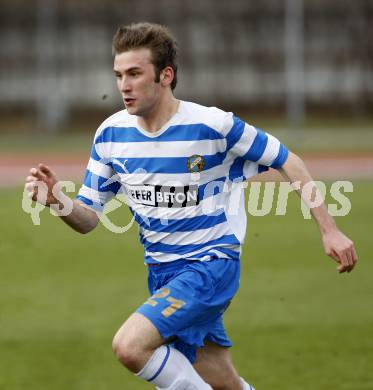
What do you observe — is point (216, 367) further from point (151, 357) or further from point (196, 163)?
point (196, 163)

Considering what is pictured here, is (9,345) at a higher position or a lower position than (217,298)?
lower

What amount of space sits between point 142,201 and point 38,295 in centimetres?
479

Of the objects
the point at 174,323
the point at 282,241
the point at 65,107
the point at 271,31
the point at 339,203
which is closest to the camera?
the point at 174,323

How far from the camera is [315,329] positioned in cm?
801

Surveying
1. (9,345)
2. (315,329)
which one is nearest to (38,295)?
(9,345)

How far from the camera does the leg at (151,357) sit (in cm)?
448

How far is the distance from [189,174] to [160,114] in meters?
0.35

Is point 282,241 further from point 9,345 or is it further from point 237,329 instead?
point 9,345

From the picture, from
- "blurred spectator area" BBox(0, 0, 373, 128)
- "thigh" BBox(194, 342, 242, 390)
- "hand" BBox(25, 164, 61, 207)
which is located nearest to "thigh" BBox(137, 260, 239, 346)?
"thigh" BBox(194, 342, 242, 390)

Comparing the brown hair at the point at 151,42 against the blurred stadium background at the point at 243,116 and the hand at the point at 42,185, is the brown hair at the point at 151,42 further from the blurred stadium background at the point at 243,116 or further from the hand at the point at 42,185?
the blurred stadium background at the point at 243,116

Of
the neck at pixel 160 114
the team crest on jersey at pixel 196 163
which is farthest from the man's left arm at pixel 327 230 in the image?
the neck at pixel 160 114

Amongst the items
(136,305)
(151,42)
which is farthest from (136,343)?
(136,305)

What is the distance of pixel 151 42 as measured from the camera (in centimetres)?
491

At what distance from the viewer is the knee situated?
4461mm
